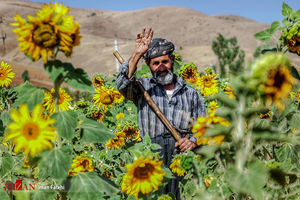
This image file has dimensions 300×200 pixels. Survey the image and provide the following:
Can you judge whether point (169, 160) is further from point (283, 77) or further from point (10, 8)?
point (10, 8)

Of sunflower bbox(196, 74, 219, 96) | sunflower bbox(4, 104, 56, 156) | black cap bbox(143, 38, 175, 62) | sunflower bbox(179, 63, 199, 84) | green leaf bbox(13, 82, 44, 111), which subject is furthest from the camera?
sunflower bbox(179, 63, 199, 84)

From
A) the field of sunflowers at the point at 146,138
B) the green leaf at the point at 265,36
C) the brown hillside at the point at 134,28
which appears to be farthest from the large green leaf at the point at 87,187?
the brown hillside at the point at 134,28

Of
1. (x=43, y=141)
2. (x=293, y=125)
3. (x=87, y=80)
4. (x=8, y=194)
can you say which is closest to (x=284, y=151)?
(x=293, y=125)

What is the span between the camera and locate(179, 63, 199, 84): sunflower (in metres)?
3.28

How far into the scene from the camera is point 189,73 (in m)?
3.32

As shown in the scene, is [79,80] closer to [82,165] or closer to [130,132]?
[82,165]

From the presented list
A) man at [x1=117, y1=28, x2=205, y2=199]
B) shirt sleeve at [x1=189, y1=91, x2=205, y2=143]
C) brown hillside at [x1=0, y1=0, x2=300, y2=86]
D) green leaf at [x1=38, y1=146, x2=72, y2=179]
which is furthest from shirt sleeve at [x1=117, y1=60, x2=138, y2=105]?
brown hillside at [x1=0, y1=0, x2=300, y2=86]

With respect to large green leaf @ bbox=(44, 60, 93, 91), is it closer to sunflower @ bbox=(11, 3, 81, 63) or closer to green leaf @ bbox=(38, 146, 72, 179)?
sunflower @ bbox=(11, 3, 81, 63)

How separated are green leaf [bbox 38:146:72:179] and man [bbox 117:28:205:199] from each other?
1.15 m

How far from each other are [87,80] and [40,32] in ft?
0.78

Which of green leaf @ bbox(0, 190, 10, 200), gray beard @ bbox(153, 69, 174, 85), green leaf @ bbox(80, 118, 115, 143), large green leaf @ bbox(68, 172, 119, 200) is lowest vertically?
green leaf @ bbox(0, 190, 10, 200)

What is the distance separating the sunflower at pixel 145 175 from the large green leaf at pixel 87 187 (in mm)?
90

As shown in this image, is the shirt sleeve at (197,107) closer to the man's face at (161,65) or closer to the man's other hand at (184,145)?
the man's face at (161,65)

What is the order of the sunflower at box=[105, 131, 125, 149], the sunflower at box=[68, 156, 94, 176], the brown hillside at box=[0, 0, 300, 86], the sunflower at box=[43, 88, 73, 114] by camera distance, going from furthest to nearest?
the brown hillside at box=[0, 0, 300, 86], the sunflower at box=[105, 131, 125, 149], the sunflower at box=[43, 88, 73, 114], the sunflower at box=[68, 156, 94, 176]
